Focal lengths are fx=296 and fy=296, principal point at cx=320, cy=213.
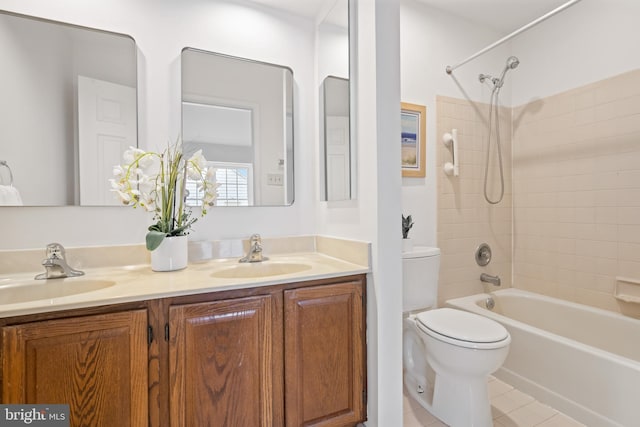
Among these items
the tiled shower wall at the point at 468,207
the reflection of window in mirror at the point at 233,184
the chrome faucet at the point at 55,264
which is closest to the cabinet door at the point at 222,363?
the chrome faucet at the point at 55,264

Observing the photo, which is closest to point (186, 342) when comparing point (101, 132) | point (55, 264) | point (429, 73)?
point (55, 264)

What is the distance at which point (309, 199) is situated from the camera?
6.00 feet

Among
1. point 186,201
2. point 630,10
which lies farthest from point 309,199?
point 630,10

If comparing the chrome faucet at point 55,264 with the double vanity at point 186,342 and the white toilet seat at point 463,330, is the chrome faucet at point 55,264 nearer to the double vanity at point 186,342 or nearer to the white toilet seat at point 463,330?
the double vanity at point 186,342

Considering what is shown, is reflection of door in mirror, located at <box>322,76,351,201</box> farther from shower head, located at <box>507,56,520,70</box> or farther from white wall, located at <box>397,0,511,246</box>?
shower head, located at <box>507,56,520,70</box>

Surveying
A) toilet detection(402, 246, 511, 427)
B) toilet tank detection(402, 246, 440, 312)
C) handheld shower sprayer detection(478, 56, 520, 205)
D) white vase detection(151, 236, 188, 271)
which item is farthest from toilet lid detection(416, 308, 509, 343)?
white vase detection(151, 236, 188, 271)

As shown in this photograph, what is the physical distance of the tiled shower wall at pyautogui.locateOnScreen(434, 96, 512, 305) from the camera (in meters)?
2.19

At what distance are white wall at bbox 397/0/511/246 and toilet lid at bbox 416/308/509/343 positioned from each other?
60 centimetres

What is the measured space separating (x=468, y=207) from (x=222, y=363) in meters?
2.02

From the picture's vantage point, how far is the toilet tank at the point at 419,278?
1734mm

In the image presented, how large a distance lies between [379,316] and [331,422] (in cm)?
48

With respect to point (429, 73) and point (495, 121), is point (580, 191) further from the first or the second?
point (429, 73)

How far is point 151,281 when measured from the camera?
1126 millimetres

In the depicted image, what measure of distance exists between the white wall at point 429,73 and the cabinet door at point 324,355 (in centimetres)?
101
